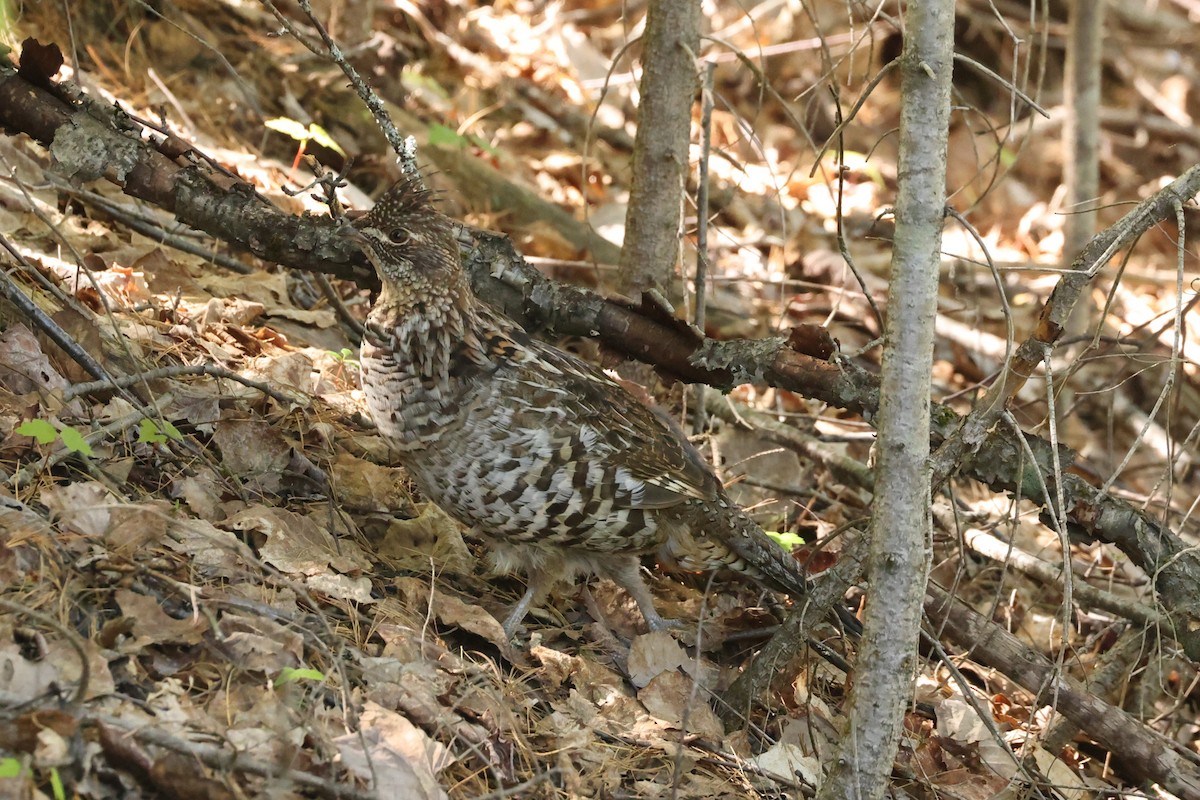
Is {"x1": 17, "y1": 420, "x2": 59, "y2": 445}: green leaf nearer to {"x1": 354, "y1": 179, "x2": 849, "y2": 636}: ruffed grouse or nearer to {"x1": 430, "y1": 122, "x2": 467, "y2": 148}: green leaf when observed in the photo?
{"x1": 354, "y1": 179, "x2": 849, "y2": 636}: ruffed grouse

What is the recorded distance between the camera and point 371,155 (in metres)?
6.61

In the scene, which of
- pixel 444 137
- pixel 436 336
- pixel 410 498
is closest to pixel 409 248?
pixel 436 336

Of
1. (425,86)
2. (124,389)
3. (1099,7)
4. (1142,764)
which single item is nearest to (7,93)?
(124,389)

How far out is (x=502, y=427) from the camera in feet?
13.3

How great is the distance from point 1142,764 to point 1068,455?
1160 millimetres

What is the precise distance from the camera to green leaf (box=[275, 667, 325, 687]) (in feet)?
9.80

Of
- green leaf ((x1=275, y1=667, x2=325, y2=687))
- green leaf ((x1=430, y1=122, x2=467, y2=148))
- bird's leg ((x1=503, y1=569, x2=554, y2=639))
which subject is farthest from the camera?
green leaf ((x1=430, y1=122, x2=467, y2=148))

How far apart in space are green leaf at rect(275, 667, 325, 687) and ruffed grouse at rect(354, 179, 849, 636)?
1078 millimetres

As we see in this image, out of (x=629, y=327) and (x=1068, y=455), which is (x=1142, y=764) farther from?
(x=629, y=327)

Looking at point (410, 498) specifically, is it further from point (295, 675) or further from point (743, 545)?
point (295, 675)

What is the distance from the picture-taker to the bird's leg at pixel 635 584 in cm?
448

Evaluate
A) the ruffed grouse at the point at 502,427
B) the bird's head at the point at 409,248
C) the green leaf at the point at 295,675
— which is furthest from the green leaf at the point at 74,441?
the bird's head at the point at 409,248

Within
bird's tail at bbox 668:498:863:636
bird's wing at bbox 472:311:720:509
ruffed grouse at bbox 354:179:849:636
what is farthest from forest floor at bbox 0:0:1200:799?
bird's wing at bbox 472:311:720:509

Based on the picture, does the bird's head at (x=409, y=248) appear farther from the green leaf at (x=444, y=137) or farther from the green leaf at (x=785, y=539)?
the green leaf at (x=444, y=137)
